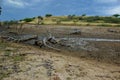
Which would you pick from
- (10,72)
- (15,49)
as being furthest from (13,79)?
(15,49)

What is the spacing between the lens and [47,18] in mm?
51500

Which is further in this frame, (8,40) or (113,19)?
(113,19)

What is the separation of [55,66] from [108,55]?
241 inches

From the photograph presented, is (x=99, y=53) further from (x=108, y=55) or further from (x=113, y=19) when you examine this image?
(x=113, y=19)

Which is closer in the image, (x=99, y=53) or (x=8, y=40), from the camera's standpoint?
(x=99, y=53)

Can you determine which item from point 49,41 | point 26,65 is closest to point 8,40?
point 49,41

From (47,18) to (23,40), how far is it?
27233 mm

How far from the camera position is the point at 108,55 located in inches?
837

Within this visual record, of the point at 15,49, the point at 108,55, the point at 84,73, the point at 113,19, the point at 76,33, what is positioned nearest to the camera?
→ the point at 84,73

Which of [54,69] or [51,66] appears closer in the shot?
[54,69]

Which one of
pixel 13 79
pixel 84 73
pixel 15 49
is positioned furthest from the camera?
pixel 15 49

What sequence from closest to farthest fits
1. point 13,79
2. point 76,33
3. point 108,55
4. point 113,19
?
1. point 13,79
2. point 108,55
3. point 76,33
4. point 113,19

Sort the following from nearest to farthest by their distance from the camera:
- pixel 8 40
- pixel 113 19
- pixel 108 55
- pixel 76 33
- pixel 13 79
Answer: pixel 13 79
pixel 108 55
pixel 8 40
pixel 76 33
pixel 113 19

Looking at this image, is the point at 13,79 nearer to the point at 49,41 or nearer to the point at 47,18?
the point at 49,41
